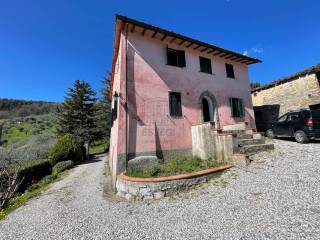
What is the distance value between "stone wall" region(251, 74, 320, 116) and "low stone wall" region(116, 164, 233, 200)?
40.0ft

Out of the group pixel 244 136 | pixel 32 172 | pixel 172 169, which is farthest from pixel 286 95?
pixel 32 172

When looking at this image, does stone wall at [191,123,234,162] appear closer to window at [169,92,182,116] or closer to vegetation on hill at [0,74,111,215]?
window at [169,92,182,116]

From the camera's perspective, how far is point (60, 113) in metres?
23.6

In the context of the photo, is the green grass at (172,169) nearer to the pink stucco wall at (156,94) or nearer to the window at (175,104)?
the pink stucco wall at (156,94)

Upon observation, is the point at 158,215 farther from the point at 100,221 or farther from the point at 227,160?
the point at 227,160

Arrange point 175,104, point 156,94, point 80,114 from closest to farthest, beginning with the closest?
point 156,94 < point 175,104 < point 80,114

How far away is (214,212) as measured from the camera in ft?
14.5

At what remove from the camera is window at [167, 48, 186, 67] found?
32.3ft

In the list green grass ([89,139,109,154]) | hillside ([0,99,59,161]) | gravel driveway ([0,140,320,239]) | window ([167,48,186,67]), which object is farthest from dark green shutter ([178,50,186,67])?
green grass ([89,139,109,154])

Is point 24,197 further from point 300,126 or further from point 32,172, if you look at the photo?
point 300,126

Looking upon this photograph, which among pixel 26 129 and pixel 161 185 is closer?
pixel 161 185

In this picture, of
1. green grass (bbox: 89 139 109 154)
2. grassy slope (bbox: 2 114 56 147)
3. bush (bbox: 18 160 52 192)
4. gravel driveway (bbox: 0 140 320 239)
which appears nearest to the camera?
gravel driveway (bbox: 0 140 320 239)

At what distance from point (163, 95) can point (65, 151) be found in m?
10.8

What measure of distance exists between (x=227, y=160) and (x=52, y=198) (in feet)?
25.2
